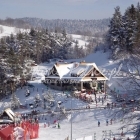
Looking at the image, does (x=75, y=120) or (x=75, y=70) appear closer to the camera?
(x=75, y=120)

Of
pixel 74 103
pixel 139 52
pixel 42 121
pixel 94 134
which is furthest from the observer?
pixel 74 103

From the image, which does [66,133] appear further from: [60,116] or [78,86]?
[78,86]

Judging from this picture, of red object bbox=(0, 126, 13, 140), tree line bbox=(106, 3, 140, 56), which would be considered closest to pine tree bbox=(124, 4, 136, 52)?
Result: tree line bbox=(106, 3, 140, 56)

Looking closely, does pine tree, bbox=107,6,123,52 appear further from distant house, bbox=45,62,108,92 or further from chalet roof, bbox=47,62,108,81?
distant house, bbox=45,62,108,92

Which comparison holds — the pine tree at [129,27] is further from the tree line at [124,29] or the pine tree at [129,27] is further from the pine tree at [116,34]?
the pine tree at [116,34]

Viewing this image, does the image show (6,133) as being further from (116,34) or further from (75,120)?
(116,34)

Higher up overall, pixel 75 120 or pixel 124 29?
pixel 124 29

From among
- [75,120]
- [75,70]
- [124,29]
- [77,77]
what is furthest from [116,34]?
[75,120]

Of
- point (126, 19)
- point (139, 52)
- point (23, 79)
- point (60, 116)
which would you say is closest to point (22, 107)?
point (60, 116)
